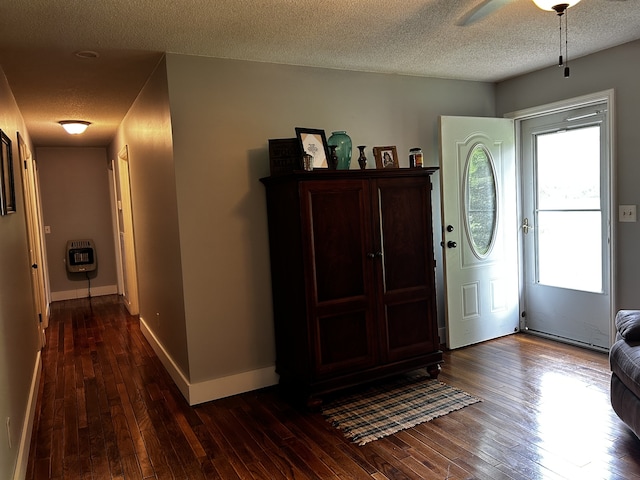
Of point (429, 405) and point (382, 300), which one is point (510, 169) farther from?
point (429, 405)

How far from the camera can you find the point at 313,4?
2.49 m

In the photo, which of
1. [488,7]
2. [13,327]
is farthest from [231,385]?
[488,7]

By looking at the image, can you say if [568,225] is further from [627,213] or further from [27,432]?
[27,432]

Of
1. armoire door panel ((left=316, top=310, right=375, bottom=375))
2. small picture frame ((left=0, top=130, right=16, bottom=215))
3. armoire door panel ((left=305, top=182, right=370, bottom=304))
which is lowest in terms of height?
armoire door panel ((left=316, top=310, right=375, bottom=375))

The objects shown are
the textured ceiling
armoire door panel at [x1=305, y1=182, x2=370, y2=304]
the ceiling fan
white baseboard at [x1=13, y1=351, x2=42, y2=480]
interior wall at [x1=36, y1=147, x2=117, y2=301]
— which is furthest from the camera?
interior wall at [x1=36, y1=147, x2=117, y2=301]

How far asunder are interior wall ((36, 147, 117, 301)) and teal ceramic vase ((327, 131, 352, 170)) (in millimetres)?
5485

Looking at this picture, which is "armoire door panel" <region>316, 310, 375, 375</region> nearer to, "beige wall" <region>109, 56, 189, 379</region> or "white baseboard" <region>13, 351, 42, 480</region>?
"beige wall" <region>109, 56, 189, 379</region>

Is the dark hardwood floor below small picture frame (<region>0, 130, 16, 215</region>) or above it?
below

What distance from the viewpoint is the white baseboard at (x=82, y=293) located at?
295 inches

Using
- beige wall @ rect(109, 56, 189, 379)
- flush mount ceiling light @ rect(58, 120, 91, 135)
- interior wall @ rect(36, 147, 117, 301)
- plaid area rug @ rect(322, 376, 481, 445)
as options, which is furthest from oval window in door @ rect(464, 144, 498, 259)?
interior wall @ rect(36, 147, 117, 301)

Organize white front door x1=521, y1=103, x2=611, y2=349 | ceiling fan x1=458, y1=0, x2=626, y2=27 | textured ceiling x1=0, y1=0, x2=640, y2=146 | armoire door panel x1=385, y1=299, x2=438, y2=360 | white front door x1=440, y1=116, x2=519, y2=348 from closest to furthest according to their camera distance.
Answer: ceiling fan x1=458, y1=0, x2=626, y2=27, textured ceiling x1=0, y1=0, x2=640, y2=146, armoire door panel x1=385, y1=299, x2=438, y2=360, white front door x1=521, y1=103, x2=611, y2=349, white front door x1=440, y1=116, x2=519, y2=348

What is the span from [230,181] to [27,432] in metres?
1.95

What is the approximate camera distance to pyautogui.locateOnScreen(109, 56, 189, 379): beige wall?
339 cm

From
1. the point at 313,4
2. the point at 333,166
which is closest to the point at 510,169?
the point at 333,166
